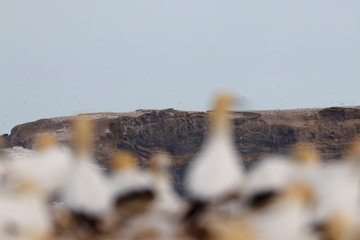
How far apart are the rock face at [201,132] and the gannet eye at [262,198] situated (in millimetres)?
54191

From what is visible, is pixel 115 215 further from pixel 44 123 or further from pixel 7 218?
pixel 44 123

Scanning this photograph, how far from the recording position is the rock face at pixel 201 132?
63.1 metres

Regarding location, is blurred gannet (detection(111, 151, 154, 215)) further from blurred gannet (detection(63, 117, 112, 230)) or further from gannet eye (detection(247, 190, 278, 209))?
gannet eye (detection(247, 190, 278, 209))

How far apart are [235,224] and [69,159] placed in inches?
64.3

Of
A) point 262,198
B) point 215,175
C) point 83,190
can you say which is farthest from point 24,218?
point 262,198

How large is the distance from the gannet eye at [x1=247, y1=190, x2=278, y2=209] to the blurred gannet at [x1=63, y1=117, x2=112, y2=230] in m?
1.01

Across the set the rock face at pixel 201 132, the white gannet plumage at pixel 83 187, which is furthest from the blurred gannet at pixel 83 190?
the rock face at pixel 201 132

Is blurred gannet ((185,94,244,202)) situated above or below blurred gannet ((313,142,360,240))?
above

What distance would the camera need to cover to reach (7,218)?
611cm

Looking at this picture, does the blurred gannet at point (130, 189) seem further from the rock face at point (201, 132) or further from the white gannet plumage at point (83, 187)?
the rock face at point (201, 132)

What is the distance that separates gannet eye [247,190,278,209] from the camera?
6.10 meters

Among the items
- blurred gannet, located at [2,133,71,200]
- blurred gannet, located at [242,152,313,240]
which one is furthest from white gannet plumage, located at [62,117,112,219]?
blurred gannet, located at [242,152,313,240]

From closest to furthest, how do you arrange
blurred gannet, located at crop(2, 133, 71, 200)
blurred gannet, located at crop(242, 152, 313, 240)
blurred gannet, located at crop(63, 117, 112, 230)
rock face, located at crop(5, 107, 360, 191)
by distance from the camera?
blurred gannet, located at crop(242, 152, 313, 240) < blurred gannet, located at crop(63, 117, 112, 230) < blurred gannet, located at crop(2, 133, 71, 200) < rock face, located at crop(5, 107, 360, 191)

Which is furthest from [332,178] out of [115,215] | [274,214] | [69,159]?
[69,159]
